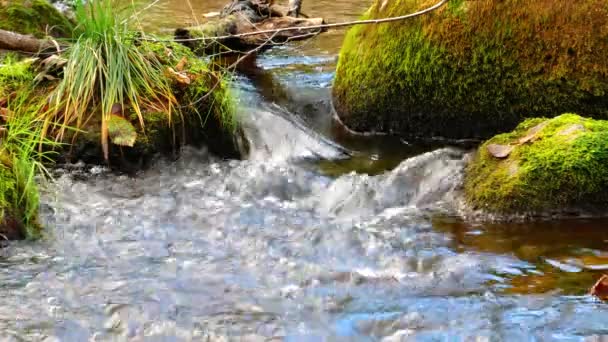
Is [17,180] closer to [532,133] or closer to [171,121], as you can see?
[171,121]

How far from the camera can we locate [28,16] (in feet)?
18.0

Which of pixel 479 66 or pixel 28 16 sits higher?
pixel 28 16

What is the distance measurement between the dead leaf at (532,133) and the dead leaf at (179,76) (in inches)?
92.0

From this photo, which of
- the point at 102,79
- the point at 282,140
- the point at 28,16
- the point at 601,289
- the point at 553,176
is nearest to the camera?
the point at 601,289

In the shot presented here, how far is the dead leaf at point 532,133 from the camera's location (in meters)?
3.83

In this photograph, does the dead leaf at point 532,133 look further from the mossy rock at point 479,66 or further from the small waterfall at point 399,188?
the mossy rock at point 479,66

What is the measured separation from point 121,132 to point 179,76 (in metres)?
0.64

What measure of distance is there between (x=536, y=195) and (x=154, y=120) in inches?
101

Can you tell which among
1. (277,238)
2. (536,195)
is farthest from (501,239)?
(277,238)

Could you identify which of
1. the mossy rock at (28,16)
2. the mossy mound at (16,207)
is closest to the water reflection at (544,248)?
the mossy mound at (16,207)

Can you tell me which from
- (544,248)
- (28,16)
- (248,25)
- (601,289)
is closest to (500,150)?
(544,248)

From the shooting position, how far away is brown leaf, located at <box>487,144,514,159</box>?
12.6 ft

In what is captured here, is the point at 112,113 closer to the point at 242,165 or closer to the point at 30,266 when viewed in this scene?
the point at 242,165

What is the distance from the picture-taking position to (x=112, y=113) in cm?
434
